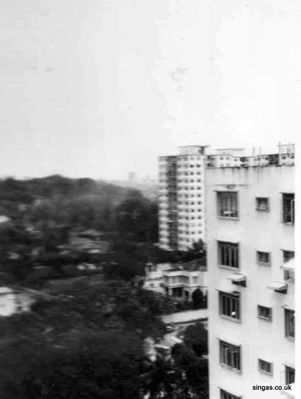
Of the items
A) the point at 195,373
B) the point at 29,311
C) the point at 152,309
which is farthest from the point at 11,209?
the point at 195,373

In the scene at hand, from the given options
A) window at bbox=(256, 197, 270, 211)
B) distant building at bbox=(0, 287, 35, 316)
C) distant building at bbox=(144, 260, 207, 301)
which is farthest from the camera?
window at bbox=(256, 197, 270, 211)

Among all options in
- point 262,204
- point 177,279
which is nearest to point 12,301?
point 177,279

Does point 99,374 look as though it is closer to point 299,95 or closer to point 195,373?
point 195,373

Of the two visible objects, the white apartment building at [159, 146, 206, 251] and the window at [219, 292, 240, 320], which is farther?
the window at [219, 292, 240, 320]

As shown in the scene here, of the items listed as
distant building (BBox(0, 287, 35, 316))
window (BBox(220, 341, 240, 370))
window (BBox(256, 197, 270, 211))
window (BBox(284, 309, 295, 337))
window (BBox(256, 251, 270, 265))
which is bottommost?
window (BBox(220, 341, 240, 370))

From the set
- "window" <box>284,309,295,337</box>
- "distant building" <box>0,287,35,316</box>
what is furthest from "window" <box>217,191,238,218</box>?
"distant building" <box>0,287,35,316</box>

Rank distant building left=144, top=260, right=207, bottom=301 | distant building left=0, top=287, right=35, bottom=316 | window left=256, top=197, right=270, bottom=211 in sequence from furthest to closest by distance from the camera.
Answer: window left=256, top=197, right=270, bottom=211 → distant building left=144, top=260, right=207, bottom=301 → distant building left=0, top=287, right=35, bottom=316

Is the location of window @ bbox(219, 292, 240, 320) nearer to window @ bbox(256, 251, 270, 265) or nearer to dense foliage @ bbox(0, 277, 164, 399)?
window @ bbox(256, 251, 270, 265)
